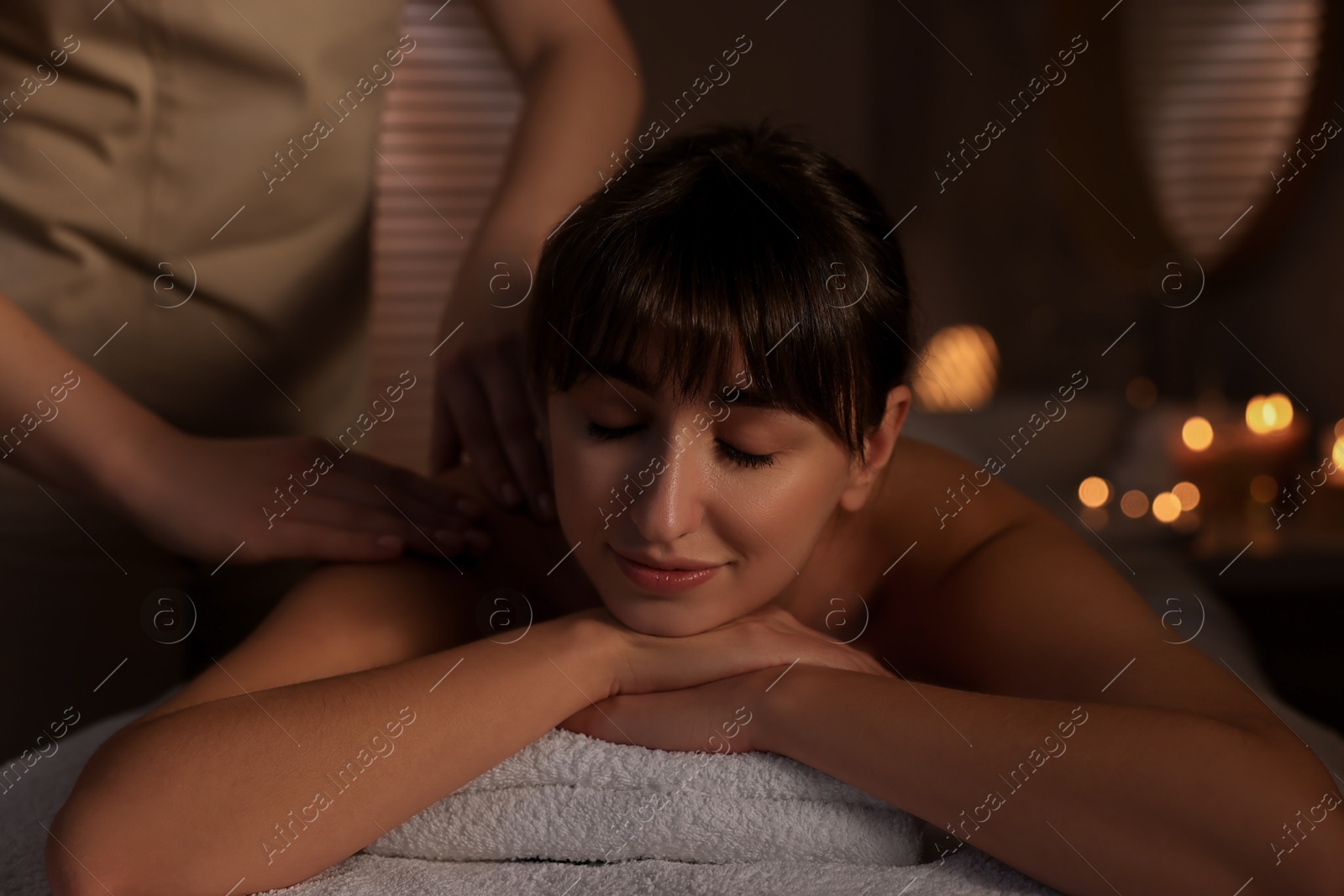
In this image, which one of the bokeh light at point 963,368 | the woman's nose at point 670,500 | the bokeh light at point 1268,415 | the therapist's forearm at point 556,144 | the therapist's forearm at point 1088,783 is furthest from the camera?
the bokeh light at point 963,368

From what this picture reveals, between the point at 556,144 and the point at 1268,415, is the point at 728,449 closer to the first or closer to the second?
the point at 556,144

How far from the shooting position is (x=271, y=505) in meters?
0.87

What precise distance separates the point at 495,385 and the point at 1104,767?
0.54 metres

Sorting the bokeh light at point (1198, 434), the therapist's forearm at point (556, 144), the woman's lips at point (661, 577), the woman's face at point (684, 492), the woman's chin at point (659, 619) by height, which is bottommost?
the bokeh light at point (1198, 434)

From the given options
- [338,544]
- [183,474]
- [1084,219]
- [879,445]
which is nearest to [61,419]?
[183,474]

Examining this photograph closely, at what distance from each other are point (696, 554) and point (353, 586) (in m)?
0.28

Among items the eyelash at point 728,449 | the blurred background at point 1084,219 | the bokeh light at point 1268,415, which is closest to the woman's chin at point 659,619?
the eyelash at point 728,449

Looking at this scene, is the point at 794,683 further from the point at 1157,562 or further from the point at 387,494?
the point at 1157,562

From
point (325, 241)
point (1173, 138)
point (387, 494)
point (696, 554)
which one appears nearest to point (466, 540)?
point (387, 494)

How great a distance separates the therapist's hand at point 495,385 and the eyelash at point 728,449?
0.15 metres

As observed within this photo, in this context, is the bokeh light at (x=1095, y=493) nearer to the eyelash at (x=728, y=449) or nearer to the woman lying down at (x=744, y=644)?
the woman lying down at (x=744, y=644)

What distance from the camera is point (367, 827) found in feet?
2.16

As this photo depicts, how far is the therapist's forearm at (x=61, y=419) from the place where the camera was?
800mm

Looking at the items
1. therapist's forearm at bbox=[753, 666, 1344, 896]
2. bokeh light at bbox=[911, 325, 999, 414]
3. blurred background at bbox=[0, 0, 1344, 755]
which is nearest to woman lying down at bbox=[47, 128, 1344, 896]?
therapist's forearm at bbox=[753, 666, 1344, 896]
